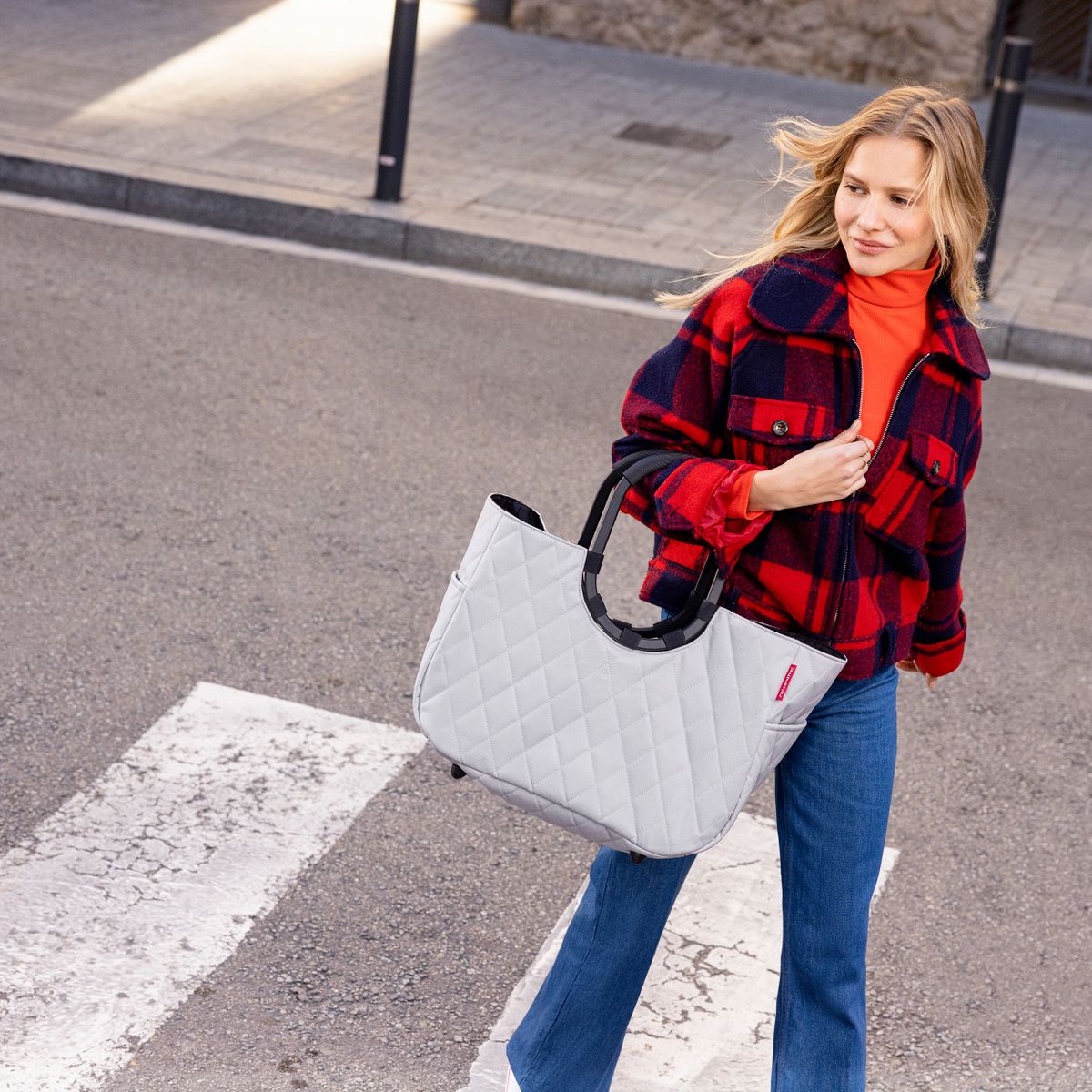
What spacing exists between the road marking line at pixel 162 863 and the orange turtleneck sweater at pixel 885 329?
1697 mm

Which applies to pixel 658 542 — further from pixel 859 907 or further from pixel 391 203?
pixel 391 203

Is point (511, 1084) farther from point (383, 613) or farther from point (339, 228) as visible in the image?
point (339, 228)

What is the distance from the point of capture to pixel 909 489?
8.36ft

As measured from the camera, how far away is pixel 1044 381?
302 inches

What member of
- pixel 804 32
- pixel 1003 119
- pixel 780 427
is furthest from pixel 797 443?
pixel 804 32

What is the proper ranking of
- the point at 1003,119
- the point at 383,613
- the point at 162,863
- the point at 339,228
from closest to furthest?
1. the point at 162,863
2. the point at 383,613
3. the point at 1003,119
4. the point at 339,228

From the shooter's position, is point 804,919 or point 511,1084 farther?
point 511,1084

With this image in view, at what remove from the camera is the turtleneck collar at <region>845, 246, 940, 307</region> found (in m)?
2.56

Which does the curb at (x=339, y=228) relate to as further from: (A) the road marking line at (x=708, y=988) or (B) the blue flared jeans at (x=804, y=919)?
(B) the blue flared jeans at (x=804, y=919)

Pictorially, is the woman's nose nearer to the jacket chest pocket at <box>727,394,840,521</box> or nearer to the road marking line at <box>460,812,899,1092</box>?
the jacket chest pocket at <box>727,394,840,521</box>

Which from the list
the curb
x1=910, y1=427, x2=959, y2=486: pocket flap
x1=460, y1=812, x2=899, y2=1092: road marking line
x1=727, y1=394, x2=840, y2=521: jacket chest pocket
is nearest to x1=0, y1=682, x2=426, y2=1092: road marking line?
x1=460, y1=812, x2=899, y2=1092: road marking line

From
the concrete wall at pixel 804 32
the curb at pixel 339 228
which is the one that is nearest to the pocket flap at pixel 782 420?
the curb at pixel 339 228

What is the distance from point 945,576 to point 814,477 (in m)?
0.48

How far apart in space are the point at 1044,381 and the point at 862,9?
655cm
